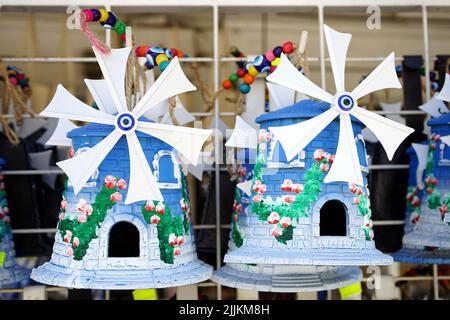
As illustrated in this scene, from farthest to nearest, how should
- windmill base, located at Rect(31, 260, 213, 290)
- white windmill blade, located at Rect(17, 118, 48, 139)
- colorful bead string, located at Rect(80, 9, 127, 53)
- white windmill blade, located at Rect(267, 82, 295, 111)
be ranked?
white windmill blade, located at Rect(17, 118, 48, 139) < white windmill blade, located at Rect(267, 82, 295, 111) < colorful bead string, located at Rect(80, 9, 127, 53) < windmill base, located at Rect(31, 260, 213, 290)

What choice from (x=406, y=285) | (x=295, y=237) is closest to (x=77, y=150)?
(x=295, y=237)

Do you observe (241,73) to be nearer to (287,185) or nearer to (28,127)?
(287,185)

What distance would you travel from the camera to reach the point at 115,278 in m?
1.82

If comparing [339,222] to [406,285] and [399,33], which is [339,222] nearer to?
[406,285]

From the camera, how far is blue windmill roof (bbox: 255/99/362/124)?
195 cm

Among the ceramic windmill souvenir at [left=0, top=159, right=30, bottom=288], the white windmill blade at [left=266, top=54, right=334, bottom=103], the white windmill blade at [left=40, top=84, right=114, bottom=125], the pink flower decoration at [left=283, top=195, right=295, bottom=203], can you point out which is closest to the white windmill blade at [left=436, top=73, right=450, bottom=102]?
the white windmill blade at [left=266, top=54, right=334, bottom=103]

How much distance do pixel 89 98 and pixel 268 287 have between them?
5.35 feet

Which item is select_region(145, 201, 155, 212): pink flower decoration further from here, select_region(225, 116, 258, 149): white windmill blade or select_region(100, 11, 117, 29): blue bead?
select_region(100, 11, 117, 29): blue bead

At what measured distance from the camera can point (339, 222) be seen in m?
2.22

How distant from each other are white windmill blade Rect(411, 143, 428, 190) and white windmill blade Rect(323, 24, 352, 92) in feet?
2.01

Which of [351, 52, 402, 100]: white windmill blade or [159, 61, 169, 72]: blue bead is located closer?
[351, 52, 402, 100]: white windmill blade

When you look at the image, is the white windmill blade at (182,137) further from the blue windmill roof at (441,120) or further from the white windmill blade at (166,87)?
the blue windmill roof at (441,120)

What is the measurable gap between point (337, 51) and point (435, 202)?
0.73 metres

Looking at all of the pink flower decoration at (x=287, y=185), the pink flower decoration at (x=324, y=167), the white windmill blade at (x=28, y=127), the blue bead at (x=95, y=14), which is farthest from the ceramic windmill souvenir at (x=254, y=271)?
the white windmill blade at (x=28, y=127)
